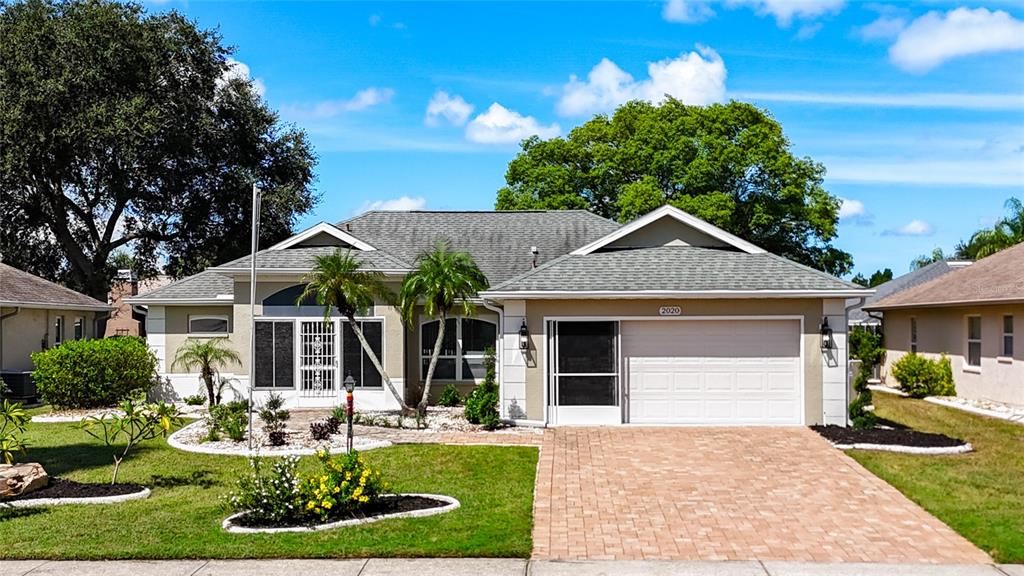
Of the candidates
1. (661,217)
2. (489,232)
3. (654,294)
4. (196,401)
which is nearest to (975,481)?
(654,294)

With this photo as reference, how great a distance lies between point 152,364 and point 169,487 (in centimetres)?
1099

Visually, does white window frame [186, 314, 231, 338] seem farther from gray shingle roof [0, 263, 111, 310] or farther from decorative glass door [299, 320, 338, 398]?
gray shingle roof [0, 263, 111, 310]

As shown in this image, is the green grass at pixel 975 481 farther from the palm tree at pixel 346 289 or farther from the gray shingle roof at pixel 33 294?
the gray shingle roof at pixel 33 294

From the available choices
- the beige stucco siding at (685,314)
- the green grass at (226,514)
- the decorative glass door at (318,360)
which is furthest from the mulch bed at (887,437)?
the decorative glass door at (318,360)

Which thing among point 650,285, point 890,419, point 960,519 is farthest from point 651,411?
point 960,519

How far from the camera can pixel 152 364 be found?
22.3 meters

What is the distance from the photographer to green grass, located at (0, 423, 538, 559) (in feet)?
29.3

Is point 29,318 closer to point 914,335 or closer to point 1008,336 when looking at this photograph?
point 1008,336

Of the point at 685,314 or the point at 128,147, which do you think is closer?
the point at 685,314

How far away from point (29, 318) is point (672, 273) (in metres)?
18.7

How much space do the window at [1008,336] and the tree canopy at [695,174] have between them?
16.8 m

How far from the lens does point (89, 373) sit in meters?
21.3

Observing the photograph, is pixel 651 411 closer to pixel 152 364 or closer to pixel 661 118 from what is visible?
pixel 152 364

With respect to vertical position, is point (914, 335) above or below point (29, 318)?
below
